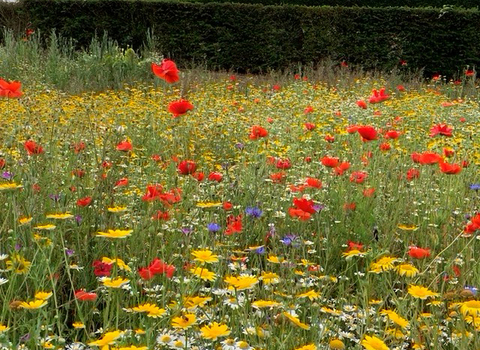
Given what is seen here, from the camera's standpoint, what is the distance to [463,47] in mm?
12172

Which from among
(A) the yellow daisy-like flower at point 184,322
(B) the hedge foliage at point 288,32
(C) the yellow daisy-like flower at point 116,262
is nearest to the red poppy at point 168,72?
(C) the yellow daisy-like flower at point 116,262

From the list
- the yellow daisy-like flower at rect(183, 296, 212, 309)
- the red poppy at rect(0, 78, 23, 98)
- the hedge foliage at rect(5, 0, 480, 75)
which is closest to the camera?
the yellow daisy-like flower at rect(183, 296, 212, 309)

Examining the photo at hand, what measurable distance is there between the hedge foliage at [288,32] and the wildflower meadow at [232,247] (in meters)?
7.63

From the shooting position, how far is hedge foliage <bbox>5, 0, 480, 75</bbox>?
12.1 metres

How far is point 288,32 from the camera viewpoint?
40.6 feet

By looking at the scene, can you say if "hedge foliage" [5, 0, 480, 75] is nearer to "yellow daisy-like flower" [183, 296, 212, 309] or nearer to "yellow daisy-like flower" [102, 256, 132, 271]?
"yellow daisy-like flower" [102, 256, 132, 271]

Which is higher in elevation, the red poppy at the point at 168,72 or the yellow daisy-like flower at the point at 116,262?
the red poppy at the point at 168,72

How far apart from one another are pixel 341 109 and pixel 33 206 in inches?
168

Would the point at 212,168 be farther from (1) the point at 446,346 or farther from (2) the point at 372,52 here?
(2) the point at 372,52

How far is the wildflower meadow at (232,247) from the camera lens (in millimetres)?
1743

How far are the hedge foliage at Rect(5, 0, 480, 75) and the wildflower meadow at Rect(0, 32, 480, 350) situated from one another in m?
7.63

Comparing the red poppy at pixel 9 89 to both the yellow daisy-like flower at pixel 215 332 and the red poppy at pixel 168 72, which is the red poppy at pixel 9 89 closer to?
the red poppy at pixel 168 72

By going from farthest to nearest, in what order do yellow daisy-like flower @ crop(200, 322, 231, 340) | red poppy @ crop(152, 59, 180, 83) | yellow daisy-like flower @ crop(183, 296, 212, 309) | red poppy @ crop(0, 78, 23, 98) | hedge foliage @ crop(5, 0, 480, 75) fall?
hedge foliage @ crop(5, 0, 480, 75) → red poppy @ crop(152, 59, 180, 83) → red poppy @ crop(0, 78, 23, 98) → yellow daisy-like flower @ crop(183, 296, 212, 309) → yellow daisy-like flower @ crop(200, 322, 231, 340)

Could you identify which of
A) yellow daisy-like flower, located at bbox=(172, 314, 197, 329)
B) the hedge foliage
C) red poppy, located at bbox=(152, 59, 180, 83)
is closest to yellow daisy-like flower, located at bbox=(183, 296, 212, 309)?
yellow daisy-like flower, located at bbox=(172, 314, 197, 329)
